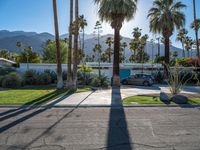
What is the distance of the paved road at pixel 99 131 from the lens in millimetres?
6664

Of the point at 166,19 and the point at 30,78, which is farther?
the point at 166,19

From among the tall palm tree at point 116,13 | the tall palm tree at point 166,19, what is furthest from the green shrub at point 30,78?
the tall palm tree at point 166,19

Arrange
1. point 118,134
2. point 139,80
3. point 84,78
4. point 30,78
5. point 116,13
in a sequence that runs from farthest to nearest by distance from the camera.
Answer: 1. point 139,80
2. point 84,78
3. point 30,78
4. point 116,13
5. point 118,134

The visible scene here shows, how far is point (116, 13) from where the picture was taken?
27062 millimetres

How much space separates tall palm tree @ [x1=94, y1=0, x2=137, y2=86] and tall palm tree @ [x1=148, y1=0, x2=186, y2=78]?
9.33 m

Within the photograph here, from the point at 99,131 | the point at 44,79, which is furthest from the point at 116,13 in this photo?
the point at 99,131

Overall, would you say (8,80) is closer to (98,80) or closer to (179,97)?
(98,80)

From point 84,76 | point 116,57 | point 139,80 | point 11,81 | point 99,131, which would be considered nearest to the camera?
point 99,131

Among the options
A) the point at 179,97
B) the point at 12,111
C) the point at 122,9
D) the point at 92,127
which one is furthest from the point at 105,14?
the point at 92,127

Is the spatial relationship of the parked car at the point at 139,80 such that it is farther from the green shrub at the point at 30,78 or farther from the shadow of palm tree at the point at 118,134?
the shadow of palm tree at the point at 118,134

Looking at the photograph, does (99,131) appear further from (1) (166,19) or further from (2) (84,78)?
(1) (166,19)

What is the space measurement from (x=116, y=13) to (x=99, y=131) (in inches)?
813

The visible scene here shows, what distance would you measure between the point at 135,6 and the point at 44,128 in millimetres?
21481

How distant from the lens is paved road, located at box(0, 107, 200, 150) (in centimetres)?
666
